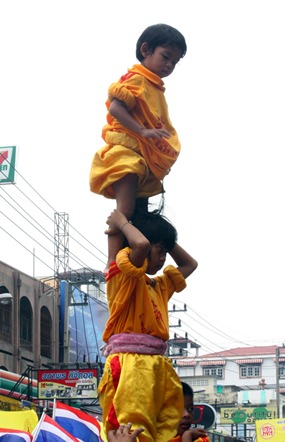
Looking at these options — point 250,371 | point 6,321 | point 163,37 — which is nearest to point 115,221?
point 163,37

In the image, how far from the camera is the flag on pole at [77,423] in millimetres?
11430

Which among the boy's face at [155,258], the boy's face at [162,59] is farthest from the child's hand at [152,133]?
the boy's face at [155,258]

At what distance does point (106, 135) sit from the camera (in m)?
5.46

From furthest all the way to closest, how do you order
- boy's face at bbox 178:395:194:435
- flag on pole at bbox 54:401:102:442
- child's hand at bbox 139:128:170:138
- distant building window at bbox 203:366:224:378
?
distant building window at bbox 203:366:224:378, flag on pole at bbox 54:401:102:442, boy's face at bbox 178:395:194:435, child's hand at bbox 139:128:170:138

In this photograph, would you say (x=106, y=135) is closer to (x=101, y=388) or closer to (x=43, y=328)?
(x=101, y=388)

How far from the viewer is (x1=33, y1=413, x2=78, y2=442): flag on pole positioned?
991 cm

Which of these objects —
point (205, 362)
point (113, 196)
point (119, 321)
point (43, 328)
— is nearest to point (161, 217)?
point (113, 196)

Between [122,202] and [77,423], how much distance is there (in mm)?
6674

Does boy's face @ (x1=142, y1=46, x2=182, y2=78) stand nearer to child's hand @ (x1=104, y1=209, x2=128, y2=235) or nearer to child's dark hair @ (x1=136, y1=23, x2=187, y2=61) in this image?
child's dark hair @ (x1=136, y1=23, x2=187, y2=61)

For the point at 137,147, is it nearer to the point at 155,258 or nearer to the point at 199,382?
the point at 155,258

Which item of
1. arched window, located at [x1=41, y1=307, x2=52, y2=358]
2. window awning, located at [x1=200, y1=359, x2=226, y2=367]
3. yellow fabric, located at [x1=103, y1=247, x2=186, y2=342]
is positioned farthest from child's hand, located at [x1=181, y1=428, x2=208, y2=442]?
window awning, located at [x1=200, y1=359, x2=226, y2=367]

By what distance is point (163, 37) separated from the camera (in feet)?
17.6

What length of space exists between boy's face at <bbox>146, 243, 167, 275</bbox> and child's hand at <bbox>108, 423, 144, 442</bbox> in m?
0.93

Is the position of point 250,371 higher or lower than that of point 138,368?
higher
